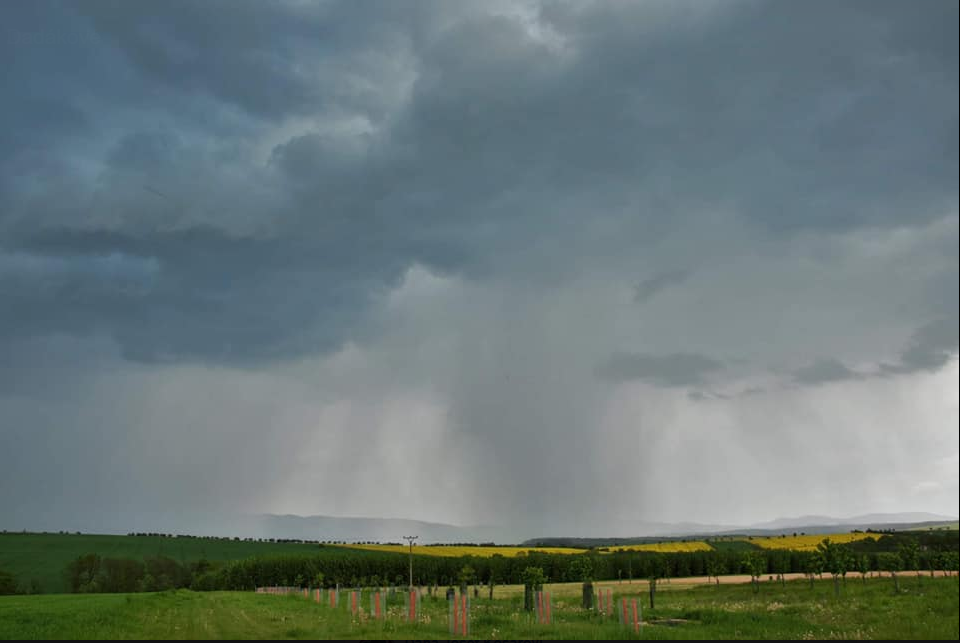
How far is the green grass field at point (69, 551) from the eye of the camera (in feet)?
437

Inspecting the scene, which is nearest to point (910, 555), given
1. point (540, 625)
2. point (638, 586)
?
point (638, 586)

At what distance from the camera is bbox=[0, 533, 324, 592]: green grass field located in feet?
437

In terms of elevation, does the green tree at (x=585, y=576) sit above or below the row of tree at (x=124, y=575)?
above

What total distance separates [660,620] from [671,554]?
325ft

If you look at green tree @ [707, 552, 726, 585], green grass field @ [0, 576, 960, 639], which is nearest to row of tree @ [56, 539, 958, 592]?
green tree @ [707, 552, 726, 585]

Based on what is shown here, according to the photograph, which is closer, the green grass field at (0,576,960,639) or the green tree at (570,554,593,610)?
the green grass field at (0,576,960,639)

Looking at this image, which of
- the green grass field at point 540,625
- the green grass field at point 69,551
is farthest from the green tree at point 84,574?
the green grass field at point 540,625

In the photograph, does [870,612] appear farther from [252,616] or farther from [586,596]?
[252,616]

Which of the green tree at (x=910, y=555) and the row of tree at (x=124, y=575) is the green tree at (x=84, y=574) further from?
the green tree at (x=910, y=555)

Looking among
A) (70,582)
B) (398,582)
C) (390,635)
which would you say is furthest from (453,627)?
(70,582)

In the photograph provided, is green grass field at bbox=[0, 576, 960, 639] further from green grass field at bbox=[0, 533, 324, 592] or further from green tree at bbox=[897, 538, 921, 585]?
green grass field at bbox=[0, 533, 324, 592]

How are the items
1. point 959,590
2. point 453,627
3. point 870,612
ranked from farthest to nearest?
point 870,612
point 453,627
point 959,590

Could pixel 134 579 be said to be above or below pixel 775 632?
below

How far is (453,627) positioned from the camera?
32438 mm
